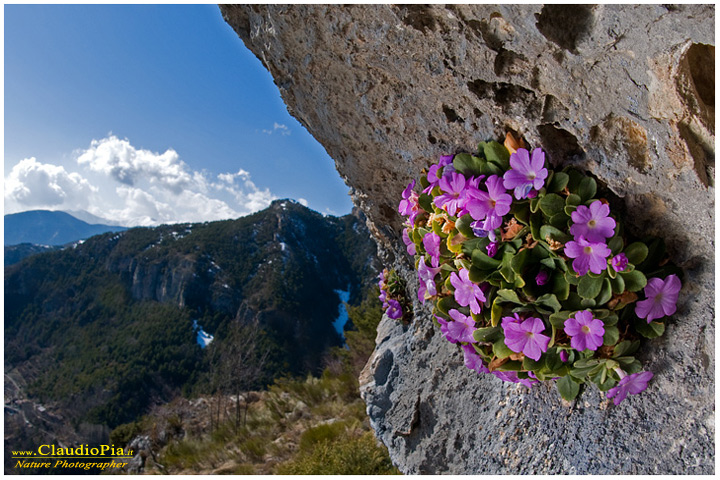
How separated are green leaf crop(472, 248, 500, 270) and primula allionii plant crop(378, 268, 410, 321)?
7.15 ft

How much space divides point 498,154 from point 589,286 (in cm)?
70

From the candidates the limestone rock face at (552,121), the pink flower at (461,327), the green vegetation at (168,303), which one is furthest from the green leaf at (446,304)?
the green vegetation at (168,303)

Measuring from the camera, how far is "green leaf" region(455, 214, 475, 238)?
1884mm

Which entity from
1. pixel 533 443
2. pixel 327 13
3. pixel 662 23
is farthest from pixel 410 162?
pixel 533 443

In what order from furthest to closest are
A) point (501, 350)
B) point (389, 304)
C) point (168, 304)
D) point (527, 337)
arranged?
1. point (168, 304)
2. point (389, 304)
3. point (501, 350)
4. point (527, 337)

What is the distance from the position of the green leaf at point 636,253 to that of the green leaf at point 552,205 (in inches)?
12.0

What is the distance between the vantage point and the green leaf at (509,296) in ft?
5.68

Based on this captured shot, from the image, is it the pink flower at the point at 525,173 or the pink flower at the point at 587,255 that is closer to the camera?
the pink flower at the point at 587,255

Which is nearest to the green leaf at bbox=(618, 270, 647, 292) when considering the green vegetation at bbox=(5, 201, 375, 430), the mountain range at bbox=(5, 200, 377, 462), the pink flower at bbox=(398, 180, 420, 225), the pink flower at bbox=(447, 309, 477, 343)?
the pink flower at bbox=(447, 309, 477, 343)

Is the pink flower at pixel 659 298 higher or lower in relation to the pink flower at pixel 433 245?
lower

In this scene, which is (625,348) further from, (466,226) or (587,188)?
(466,226)

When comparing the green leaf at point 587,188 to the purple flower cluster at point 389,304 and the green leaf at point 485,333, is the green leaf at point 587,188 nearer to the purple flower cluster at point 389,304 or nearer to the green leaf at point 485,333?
the green leaf at point 485,333

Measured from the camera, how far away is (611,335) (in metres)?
1.68

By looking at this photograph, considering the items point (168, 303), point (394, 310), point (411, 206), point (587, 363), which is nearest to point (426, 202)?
point (411, 206)
